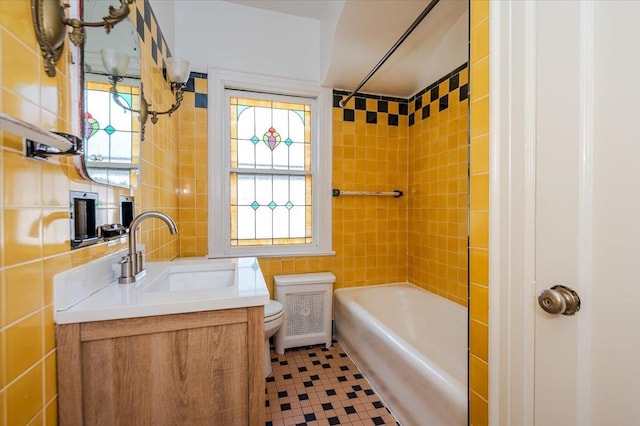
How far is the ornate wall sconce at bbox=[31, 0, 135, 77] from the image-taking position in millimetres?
710

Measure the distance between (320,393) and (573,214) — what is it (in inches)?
64.9

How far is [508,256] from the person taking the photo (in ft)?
2.52

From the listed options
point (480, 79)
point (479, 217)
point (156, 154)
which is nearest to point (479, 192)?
point (479, 217)

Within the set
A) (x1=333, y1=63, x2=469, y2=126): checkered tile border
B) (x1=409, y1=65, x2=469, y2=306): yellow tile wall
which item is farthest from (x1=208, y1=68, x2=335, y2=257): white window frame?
(x1=409, y1=65, x2=469, y2=306): yellow tile wall

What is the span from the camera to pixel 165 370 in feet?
2.73

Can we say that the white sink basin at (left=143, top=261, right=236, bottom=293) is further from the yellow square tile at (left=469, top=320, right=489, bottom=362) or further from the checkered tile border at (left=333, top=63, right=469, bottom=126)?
the checkered tile border at (left=333, top=63, right=469, bottom=126)

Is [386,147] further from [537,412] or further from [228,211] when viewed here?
[537,412]

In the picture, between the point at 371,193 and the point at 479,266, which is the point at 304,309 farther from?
Result: the point at 479,266

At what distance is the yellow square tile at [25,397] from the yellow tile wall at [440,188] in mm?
2204

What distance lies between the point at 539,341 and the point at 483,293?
6.8 inches

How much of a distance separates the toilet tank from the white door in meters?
1.57

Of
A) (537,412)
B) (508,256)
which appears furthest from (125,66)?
(537,412)

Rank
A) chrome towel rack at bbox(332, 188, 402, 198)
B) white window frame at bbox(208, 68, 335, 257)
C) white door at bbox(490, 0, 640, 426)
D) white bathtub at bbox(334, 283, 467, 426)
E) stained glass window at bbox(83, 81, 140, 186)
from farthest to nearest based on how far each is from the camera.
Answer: chrome towel rack at bbox(332, 188, 402, 198) → white window frame at bbox(208, 68, 335, 257) → white bathtub at bbox(334, 283, 467, 426) → stained glass window at bbox(83, 81, 140, 186) → white door at bbox(490, 0, 640, 426)

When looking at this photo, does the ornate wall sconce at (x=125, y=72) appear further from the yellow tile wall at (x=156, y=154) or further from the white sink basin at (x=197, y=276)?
the white sink basin at (x=197, y=276)
